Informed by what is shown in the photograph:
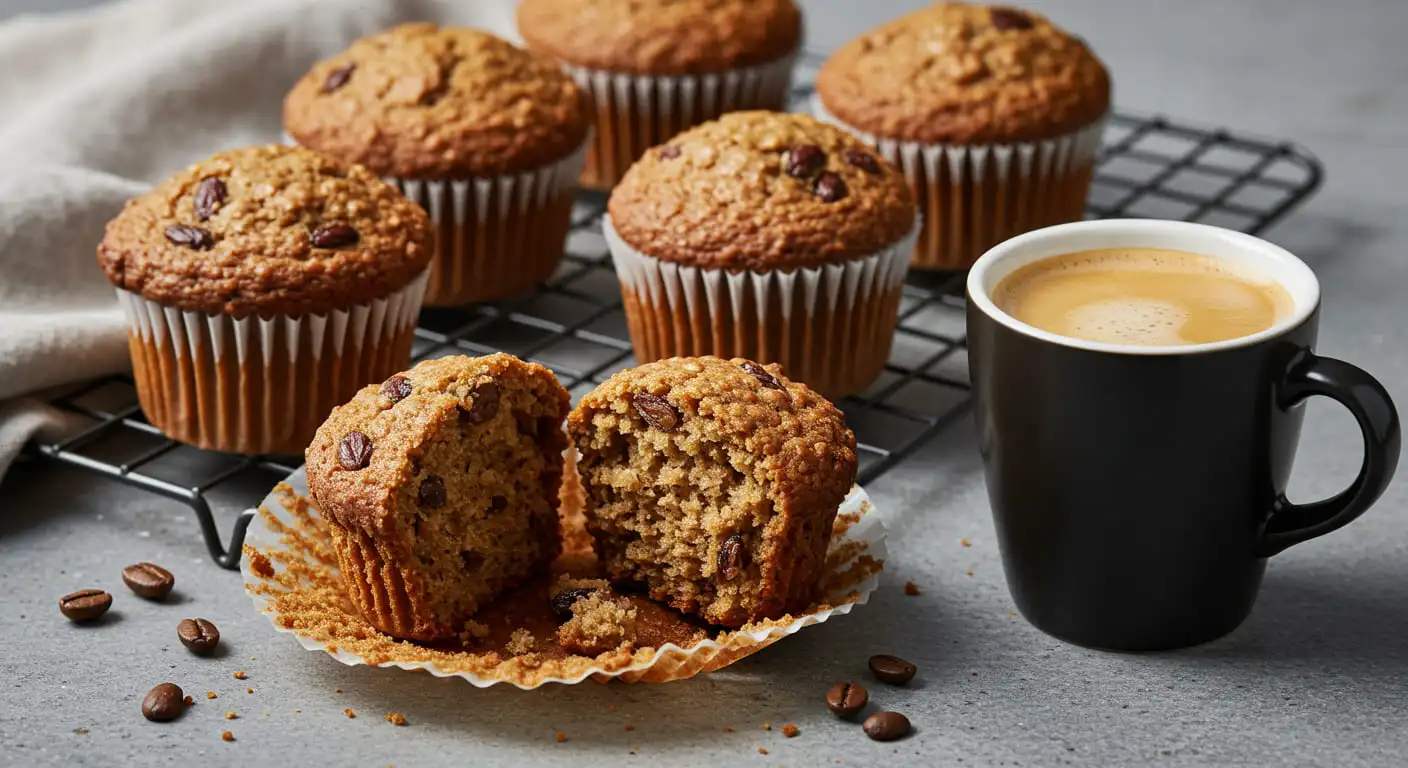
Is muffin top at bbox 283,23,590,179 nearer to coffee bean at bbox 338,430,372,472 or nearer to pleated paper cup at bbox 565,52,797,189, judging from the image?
pleated paper cup at bbox 565,52,797,189

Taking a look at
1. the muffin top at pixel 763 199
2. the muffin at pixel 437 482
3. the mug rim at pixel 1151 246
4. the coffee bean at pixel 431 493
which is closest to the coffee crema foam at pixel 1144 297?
the mug rim at pixel 1151 246

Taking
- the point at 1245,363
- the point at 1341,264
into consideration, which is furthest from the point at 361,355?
the point at 1341,264

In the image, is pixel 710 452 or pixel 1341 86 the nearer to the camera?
pixel 710 452

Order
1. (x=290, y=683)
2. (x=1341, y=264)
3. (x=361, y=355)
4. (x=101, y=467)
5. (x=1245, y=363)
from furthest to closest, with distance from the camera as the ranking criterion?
(x=1341, y=264), (x=361, y=355), (x=101, y=467), (x=290, y=683), (x=1245, y=363)

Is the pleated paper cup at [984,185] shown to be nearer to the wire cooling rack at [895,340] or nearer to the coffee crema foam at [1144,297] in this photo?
the wire cooling rack at [895,340]

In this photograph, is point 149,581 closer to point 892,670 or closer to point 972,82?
point 892,670

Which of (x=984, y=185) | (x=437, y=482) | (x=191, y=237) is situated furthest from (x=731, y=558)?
(x=984, y=185)

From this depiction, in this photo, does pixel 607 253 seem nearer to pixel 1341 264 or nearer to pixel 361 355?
pixel 361 355
